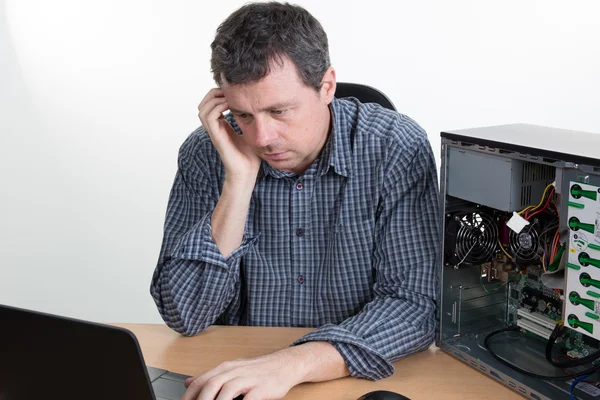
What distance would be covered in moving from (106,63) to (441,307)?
2.38 meters

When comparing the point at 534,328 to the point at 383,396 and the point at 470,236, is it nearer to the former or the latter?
the point at 470,236

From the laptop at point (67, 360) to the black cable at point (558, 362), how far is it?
0.70 metres

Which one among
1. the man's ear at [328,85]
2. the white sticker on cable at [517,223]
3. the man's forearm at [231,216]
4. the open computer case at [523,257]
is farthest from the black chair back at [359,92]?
the white sticker on cable at [517,223]

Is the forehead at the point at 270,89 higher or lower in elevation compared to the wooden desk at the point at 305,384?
higher

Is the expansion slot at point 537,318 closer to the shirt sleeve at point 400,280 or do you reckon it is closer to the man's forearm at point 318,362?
the shirt sleeve at point 400,280

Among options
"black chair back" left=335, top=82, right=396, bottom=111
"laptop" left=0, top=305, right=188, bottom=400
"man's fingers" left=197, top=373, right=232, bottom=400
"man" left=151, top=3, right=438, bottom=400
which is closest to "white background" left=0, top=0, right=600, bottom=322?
"black chair back" left=335, top=82, right=396, bottom=111

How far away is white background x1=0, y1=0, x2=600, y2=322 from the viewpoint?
329 centimetres

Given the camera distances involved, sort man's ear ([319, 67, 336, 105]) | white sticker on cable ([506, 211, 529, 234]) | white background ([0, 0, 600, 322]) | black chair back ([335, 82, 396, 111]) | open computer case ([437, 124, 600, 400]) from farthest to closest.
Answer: white background ([0, 0, 600, 322]), black chair back ([335, 82, 396, 111]), man's ear ([319, 67, 336, 105]), white sticker on cable ([506, 211, 529, 234]), open computer case ([437, 124, 600, 400])

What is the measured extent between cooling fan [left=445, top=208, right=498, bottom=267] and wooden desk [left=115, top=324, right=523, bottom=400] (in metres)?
0.19

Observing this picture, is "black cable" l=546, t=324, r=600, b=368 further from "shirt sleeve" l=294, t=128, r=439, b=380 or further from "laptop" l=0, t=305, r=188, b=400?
"laptop" l=0, t=305, r=188, b=400

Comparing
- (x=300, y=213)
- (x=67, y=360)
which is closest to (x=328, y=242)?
(x=300, y=213)

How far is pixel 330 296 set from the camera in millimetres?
1613

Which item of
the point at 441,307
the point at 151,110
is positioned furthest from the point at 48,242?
the point at 441,307

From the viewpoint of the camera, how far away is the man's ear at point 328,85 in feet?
4.94
